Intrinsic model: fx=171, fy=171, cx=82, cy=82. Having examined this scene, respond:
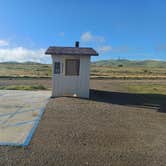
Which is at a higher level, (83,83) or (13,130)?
(83,83)

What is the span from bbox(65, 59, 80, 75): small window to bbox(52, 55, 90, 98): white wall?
0.79 feet

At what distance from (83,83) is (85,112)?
343 centimetres

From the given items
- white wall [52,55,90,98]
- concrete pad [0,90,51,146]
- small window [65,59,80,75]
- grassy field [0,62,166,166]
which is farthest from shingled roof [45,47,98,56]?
grassy field [0,62,166,166]

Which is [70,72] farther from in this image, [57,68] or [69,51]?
[69,51]

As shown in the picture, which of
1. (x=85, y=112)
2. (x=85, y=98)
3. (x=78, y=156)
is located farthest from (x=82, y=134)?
(x=85, y=98)

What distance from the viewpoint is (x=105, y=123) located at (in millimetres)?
5250

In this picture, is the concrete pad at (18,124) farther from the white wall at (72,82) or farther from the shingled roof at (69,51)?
the shingled roof at (69,51)

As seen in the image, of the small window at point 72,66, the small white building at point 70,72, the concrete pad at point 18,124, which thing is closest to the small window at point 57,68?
the small white building at point 70,72

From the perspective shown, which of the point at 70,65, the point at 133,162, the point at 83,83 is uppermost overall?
the point at 70,65

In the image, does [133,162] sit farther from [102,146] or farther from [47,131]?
[47,131]

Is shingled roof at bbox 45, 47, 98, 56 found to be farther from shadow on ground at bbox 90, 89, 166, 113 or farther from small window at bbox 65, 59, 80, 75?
shadow on ground at bbox 90, 89, 166, 113

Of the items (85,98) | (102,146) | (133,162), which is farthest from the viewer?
(85,98)

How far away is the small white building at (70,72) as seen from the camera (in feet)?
31.1

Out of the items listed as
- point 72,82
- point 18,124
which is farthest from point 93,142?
point 72,82
